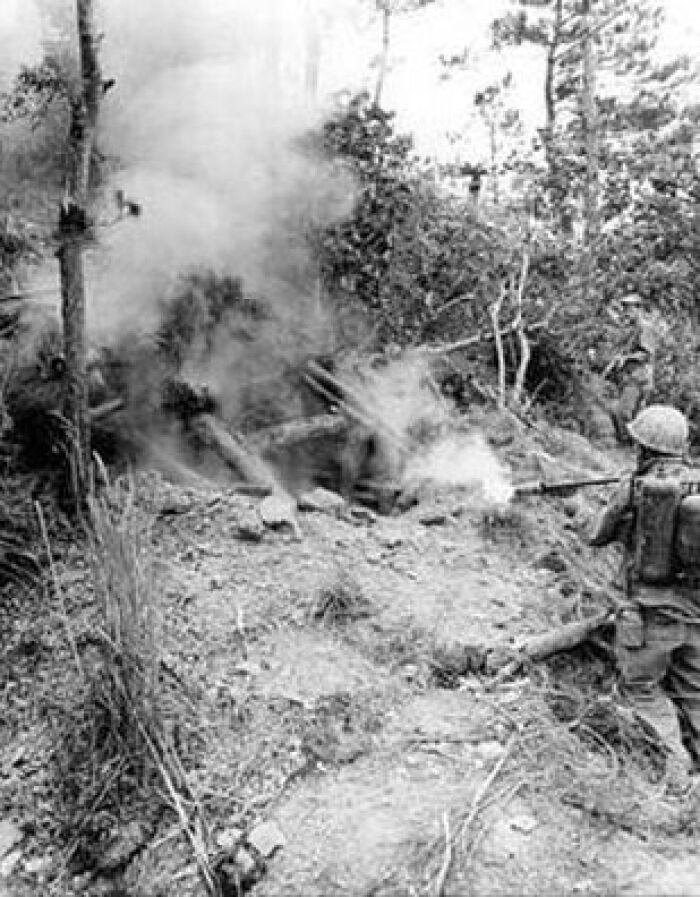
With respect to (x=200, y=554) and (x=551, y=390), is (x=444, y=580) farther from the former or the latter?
(x=551, y=390)

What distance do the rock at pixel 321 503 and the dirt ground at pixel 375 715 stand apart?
0.09 m

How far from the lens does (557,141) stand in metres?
13.2

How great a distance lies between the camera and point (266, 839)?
12.3 ft

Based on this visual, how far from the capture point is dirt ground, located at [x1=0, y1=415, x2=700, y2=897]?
3.65 metres

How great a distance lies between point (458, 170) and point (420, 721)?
9303 mm

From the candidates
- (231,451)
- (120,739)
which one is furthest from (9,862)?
(231,451)

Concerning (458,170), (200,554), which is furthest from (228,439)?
(458,170)

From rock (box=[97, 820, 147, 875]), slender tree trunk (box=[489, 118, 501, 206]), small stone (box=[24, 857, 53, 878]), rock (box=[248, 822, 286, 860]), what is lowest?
small stone (box=[24, 857, 53, 878])

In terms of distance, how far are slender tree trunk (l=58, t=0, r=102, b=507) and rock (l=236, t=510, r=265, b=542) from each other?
0.92 metres

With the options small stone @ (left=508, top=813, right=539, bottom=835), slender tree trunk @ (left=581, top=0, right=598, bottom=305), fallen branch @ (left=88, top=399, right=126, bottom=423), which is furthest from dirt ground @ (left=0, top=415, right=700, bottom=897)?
slender tree trunk @ (left=581, top=0, right=598, bottom=305)

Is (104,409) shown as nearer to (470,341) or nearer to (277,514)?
(277,514)

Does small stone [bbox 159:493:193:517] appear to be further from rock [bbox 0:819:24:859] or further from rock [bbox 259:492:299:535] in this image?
rock [bbox 0:819:24:859]

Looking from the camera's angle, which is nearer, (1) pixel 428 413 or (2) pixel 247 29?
(1) pixel 428 413

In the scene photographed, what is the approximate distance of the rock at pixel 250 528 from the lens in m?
5.86
